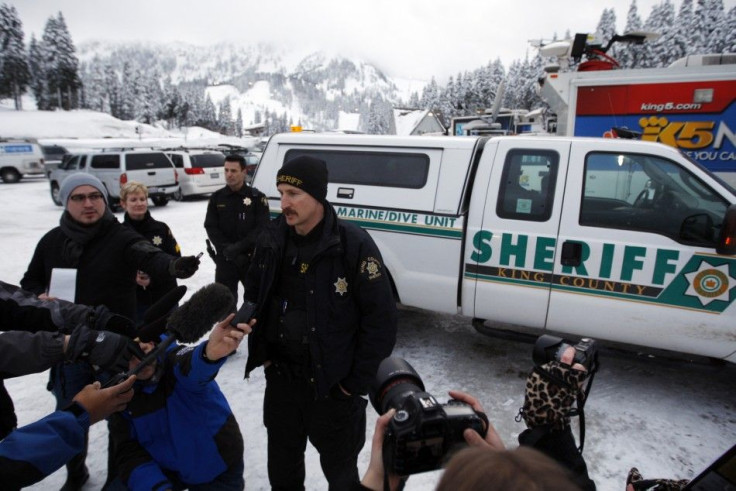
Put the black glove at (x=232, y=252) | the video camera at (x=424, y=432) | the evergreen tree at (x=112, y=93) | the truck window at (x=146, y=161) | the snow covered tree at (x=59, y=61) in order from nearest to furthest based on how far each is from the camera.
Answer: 1. the video camera at (x=424, y=432)
2. the black glove at (x=232, y=252)
3. the truck window at (x=146, y=161)
4. the snow covered tree at (x=59, y=61)
5. the evergreen tree at (x=112, y=93)

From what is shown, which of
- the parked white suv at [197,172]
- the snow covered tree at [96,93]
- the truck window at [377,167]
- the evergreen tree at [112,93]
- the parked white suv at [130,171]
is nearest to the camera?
the truck window at [377,167]

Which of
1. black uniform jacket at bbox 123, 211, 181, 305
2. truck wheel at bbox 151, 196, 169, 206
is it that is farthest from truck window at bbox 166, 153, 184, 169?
black uniform jacket at bbox 123, 211, 181, 305

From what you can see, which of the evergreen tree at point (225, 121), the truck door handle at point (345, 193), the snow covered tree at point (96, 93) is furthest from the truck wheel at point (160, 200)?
the evergreen tree at point (225, 121)

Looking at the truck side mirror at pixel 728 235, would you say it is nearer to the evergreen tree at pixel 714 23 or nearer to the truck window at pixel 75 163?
the truck window at pixel 75 163

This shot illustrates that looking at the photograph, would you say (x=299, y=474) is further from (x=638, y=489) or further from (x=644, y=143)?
(x=644, y=143)

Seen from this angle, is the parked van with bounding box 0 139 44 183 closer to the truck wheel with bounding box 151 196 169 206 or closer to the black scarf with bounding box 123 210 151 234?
the truck wheel with bounding box 151 196 169 206

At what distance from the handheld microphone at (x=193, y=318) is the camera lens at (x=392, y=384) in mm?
751

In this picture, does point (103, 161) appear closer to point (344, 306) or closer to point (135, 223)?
point (135, 223)

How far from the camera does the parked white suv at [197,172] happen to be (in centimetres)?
1680

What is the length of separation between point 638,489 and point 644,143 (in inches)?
122

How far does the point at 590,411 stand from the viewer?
3.56 meters

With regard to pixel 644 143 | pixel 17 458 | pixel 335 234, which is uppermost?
pixel 644 143

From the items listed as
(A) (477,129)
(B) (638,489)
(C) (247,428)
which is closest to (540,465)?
(B) (638,489)

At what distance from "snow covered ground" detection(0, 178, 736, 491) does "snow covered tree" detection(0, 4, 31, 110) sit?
81441 millimetres
